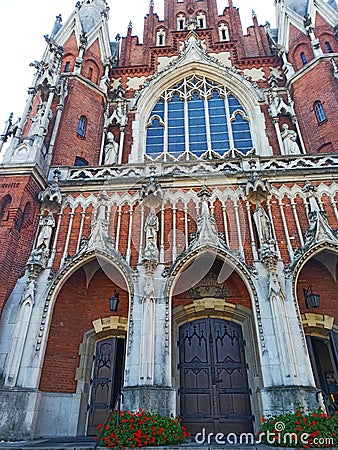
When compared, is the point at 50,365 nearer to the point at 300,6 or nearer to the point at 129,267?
the point at 129,267

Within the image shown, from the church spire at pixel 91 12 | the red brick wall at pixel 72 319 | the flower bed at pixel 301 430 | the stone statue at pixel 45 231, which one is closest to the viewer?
the flower bed at pixel 301 430

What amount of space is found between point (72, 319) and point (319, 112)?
12947 mm

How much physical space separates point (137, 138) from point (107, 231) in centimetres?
645

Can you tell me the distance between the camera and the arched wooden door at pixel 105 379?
9438 mm

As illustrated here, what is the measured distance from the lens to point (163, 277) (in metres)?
9.35

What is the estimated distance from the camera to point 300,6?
60.2 ft

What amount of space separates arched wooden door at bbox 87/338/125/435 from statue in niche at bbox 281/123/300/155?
31.4 feet

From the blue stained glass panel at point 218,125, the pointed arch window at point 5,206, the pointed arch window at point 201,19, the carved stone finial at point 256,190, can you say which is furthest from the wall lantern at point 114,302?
the pointed arch window at point 201,19

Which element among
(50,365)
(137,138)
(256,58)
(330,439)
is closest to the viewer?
(330,439)

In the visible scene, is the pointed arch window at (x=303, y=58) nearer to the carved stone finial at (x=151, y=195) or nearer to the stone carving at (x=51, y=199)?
the carved stone finial at (x=151, y=195)

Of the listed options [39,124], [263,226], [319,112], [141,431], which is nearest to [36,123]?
[39,124]

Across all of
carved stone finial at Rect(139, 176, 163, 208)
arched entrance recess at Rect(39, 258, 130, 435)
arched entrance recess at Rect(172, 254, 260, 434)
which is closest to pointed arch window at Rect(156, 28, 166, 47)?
carved stone finial at Rect(139, 176, 163, 208)

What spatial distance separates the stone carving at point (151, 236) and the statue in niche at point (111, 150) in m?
4.60

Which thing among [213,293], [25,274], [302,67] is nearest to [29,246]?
[25,274]
